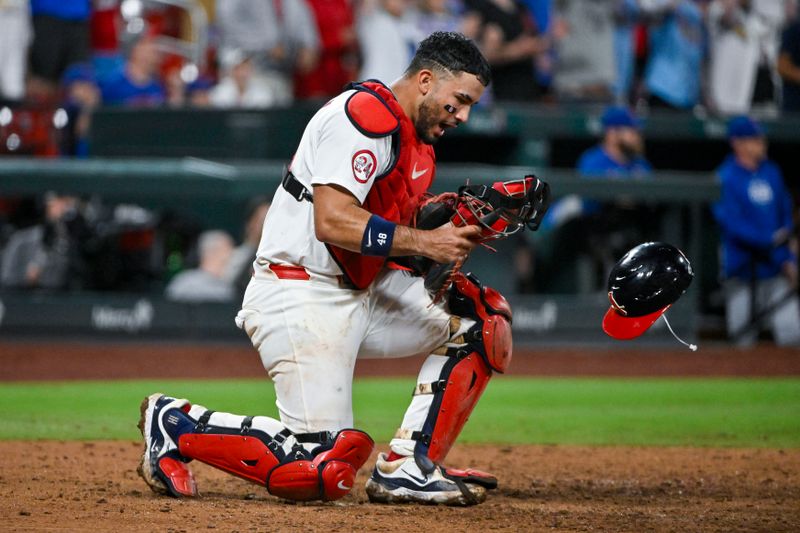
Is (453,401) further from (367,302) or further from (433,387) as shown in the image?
(367,302)

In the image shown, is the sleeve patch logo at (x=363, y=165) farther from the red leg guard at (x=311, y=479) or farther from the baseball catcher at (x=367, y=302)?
the red leg guard at (x=311, y=479)

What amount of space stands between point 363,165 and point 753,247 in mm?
7997

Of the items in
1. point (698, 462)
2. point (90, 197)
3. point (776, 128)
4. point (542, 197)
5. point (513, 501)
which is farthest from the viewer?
point (776, 128)

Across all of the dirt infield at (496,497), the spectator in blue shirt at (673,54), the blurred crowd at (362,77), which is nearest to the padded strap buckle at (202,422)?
the dirt infield at (496,497)

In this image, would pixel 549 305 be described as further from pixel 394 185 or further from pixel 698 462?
pixel 394 185

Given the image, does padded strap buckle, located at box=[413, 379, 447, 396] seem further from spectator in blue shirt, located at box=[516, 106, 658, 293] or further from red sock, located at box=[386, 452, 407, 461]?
spectator in blue shirt, located at box=[516, 106, 658, 293]

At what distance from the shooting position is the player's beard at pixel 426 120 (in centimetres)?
440

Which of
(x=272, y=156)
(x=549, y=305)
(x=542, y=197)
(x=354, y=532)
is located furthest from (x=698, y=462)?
(x=272, y=156)

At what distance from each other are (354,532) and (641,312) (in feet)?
4.78

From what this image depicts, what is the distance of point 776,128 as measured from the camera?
12.0 meters

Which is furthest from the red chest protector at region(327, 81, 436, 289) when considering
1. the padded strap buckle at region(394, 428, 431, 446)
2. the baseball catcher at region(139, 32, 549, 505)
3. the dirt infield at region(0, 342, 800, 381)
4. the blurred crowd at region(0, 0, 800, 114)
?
the blurred crowd at region(0, 0, 800, 114)

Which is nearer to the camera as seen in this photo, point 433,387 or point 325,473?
point 325,473

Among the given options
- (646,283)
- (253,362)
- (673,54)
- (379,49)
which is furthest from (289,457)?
(673,54)

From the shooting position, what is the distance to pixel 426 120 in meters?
4.43
